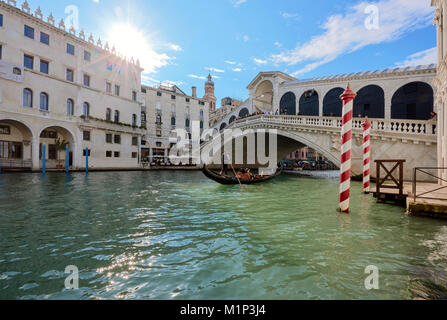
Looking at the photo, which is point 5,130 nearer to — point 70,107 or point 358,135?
point 70,107

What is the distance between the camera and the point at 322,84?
15539mm

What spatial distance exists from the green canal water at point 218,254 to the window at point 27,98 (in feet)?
46.7

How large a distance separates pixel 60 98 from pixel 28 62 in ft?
8.82

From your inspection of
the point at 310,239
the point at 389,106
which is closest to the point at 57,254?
the point at 310,239

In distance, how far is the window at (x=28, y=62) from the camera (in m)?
14.7

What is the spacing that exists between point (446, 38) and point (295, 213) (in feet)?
23.2

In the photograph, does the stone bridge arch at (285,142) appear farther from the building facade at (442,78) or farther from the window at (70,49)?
the window at (70,49)

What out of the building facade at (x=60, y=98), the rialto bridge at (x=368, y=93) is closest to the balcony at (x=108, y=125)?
the building facade at (x=60, y=98)

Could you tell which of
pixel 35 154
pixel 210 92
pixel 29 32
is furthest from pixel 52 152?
pixel 210 92

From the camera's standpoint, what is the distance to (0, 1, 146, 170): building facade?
14039 mm

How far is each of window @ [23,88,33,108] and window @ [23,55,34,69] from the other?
1.67 metres

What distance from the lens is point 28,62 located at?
48.9ft

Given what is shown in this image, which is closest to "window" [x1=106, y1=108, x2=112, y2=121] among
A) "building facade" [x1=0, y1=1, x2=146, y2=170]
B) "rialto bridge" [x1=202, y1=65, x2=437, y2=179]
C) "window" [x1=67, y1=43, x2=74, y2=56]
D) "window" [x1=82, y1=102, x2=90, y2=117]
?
"building facade" [x1=0, y1=1, x2=146, y2=170]

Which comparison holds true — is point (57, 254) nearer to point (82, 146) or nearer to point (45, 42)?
point (82, 146)
